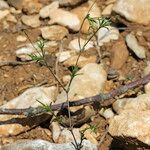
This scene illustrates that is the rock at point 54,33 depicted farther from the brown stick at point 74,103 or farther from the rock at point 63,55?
the brown stick at point 74,103

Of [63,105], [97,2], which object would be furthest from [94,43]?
[63,105]

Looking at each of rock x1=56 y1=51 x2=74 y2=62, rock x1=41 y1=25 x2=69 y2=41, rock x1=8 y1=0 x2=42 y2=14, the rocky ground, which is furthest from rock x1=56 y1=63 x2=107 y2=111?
rock x1=8 y1=0 x2=42 y2=14

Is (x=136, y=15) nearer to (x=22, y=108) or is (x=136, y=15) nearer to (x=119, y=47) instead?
(x=119, y=47)

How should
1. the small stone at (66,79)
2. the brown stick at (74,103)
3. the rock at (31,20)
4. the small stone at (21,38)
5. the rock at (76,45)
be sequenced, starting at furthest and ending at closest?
the rock at (31,20), the small stone at (21,38), the rock at (76,45), the small stone at (66,79), the brown stick at (74,103)

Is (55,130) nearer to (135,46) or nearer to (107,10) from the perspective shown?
(135,46)

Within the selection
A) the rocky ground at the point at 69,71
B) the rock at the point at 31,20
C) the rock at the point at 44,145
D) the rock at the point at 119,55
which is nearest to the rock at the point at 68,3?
the rocky ground at the point at 69,71

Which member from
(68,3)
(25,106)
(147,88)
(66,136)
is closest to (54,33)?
(68,3)
